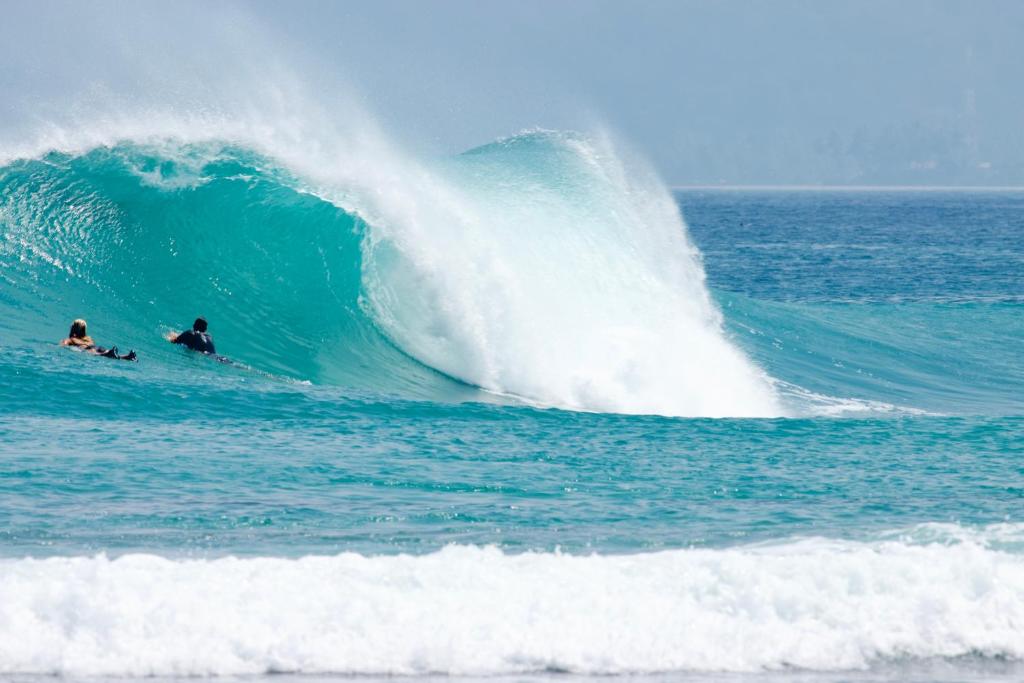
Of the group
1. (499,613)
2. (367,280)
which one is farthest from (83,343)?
(499,613)

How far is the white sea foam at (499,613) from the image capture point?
737 cm

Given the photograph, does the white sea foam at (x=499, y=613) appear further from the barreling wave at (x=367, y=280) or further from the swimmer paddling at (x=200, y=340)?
the swimmer paddling at (x=200, y=340)

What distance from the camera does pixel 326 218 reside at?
1894 centimetres

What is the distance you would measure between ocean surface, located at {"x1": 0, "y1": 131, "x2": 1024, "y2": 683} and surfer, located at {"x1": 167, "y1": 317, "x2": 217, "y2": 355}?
0.68ft

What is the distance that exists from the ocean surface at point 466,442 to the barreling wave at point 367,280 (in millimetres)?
54

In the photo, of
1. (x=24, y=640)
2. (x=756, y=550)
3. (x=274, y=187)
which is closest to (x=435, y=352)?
(x=274, y=187)

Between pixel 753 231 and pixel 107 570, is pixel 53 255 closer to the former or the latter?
pixel 107 570

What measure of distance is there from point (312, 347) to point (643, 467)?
646 cm

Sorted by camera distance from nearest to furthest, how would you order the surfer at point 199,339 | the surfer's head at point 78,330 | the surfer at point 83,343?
the surfer at point 83,343
the surfer's head at point 78,330
the surfer at point 199,339

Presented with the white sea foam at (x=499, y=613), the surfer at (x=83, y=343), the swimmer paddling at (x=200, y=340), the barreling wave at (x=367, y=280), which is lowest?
the white sea foam at (x=499, y=613)

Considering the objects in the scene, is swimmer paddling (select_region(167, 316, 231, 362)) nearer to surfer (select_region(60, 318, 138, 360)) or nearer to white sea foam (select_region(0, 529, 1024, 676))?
surfer (select_region(60, 318, 138, 360))

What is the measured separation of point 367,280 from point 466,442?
5801mm

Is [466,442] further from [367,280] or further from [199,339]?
[367,280]

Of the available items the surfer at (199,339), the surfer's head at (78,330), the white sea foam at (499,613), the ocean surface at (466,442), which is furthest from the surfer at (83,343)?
the white sea foam at (499,613)
